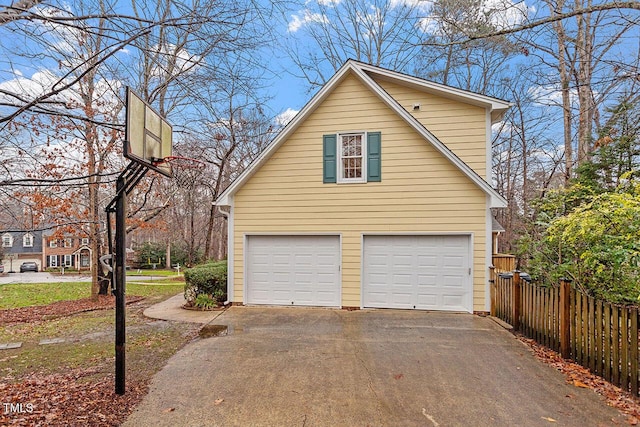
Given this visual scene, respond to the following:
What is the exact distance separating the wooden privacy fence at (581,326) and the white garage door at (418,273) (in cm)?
129

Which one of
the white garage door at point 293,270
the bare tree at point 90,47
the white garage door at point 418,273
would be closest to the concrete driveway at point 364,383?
the white garage door at point 418,273

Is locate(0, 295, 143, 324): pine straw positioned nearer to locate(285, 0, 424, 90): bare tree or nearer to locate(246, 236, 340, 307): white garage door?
locate(246, 236, 340, 307): white garage door

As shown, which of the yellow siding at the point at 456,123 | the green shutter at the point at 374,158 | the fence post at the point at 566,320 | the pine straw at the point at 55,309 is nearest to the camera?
the fence post at the point at 566,320

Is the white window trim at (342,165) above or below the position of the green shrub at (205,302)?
above

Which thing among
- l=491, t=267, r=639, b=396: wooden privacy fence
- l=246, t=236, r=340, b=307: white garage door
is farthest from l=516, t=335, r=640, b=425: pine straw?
l=246, t=236, r=340, b=307: white garage door

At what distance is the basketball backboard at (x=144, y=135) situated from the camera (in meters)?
3.96

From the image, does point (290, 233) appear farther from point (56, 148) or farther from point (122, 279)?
point (56, 148)

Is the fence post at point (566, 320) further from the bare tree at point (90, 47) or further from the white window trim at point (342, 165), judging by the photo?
the bare tree at point (90, 47)

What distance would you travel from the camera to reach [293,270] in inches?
352

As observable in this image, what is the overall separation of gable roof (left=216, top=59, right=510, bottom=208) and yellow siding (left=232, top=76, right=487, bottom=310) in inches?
7.1

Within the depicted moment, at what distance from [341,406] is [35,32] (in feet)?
18.5

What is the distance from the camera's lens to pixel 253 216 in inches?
359

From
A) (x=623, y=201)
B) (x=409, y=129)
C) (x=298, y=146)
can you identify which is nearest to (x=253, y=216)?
(x=298, y=146)

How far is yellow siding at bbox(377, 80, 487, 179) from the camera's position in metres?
8.89
